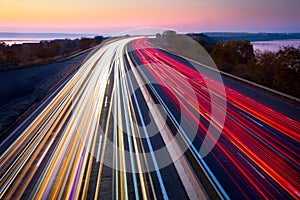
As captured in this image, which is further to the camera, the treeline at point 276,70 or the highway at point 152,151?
the treeline at point 276,70

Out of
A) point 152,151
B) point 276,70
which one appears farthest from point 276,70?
point 152,151

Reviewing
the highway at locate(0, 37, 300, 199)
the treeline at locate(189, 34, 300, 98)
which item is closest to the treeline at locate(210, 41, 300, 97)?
the treeline at locate(189, 34, 300, 98)

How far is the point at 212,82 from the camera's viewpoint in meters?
30.9

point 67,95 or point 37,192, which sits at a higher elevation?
point 37,192

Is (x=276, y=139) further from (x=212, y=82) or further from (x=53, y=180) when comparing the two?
(x=212, y=82)

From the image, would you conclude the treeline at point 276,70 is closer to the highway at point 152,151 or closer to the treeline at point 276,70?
the treeline at point 276,70

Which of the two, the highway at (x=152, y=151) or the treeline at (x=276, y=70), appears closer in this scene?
the highway at (x=152, y=151)

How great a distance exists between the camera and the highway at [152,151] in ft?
32.9

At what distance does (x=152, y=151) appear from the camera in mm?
13516

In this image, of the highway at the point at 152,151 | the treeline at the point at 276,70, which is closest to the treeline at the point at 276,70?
the treeline at the point at 276,70

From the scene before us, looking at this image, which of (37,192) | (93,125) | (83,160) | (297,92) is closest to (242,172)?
(83,160)

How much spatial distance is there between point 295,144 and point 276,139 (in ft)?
3.15

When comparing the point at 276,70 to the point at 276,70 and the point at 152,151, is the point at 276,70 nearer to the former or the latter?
the point at 276,70

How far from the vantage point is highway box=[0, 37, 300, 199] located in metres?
10.0
